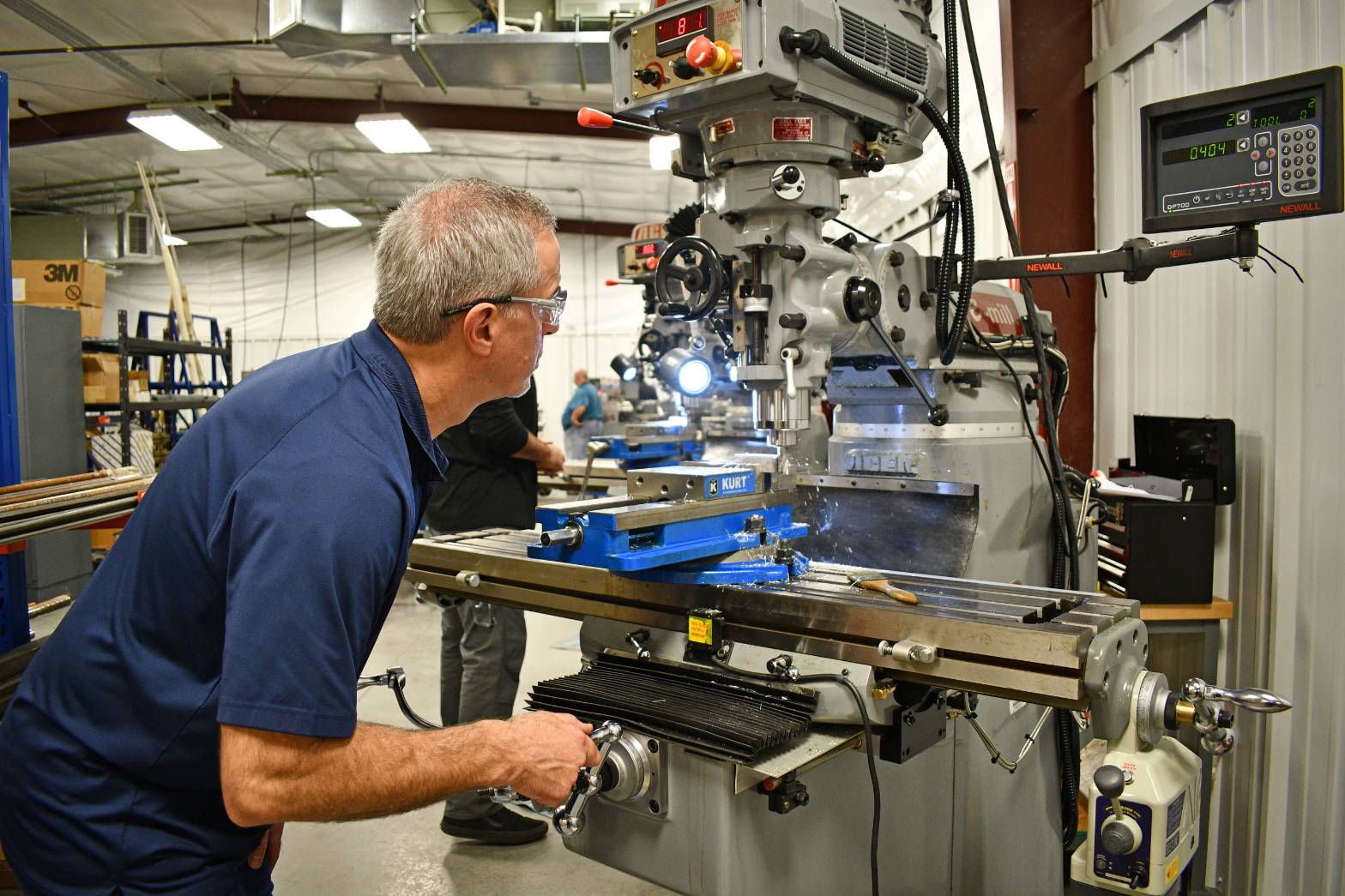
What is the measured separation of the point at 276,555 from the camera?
2.66 ft

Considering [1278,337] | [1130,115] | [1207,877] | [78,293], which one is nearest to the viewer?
[1278,337]

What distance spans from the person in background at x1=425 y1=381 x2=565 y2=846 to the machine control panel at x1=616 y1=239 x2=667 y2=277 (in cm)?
113

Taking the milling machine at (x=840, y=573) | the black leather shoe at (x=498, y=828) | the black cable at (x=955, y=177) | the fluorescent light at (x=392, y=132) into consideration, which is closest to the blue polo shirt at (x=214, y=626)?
the milling machine at (x=840, y=573)

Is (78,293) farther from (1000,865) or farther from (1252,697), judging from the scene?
(1252,697)

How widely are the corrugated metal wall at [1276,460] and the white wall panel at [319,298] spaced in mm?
8313

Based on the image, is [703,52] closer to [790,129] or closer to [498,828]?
[790,129]

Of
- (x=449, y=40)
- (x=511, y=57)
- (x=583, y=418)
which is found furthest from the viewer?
(x=583, y=418)

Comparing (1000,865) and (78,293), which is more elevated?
(78,293)

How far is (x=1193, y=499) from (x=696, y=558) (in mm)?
1315

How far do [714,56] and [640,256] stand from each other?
2286 millimetres

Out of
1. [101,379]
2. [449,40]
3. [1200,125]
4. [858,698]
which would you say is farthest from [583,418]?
[858,698]

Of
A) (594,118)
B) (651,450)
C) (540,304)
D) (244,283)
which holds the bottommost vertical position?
(651,450)

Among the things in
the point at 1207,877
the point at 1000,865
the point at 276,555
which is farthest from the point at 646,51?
the point at 1207,877

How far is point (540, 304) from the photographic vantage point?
111cm
